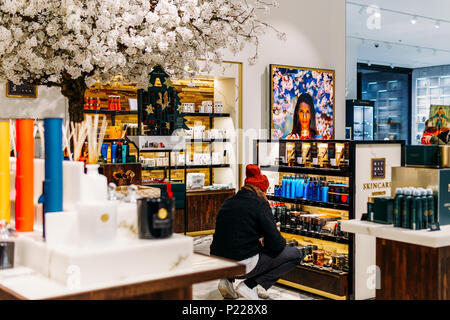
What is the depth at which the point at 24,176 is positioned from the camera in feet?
7.01

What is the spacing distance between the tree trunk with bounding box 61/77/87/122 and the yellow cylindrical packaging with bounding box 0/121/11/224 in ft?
2.95

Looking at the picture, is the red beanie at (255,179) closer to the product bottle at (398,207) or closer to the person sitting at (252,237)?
the person sitting at (252,237)

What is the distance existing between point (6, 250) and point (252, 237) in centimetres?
262

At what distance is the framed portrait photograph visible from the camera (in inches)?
359

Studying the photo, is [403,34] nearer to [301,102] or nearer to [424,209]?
[301,102]

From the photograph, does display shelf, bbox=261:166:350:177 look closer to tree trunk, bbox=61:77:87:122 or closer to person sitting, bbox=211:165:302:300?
person sitting, bbox=211:165:302:300

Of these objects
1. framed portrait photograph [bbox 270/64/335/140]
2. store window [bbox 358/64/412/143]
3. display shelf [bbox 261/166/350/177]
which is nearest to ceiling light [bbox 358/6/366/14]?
framed portrait photograph [bbox 270/64/335/140]

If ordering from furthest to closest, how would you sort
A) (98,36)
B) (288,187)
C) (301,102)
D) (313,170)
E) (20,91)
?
(301,102) → (20,91) → (288,187) → (313,170) → (98,36)

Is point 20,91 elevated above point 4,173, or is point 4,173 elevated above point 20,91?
point 20,91

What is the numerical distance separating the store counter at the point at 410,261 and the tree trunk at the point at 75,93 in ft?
6.31

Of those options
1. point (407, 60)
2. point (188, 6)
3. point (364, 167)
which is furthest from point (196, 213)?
Answer: point (407, 60)

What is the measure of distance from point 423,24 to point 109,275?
1112 centimetres

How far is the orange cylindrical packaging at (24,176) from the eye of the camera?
83.5 inches

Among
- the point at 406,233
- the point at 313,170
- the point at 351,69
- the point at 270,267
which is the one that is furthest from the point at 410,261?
the point at 351,69
